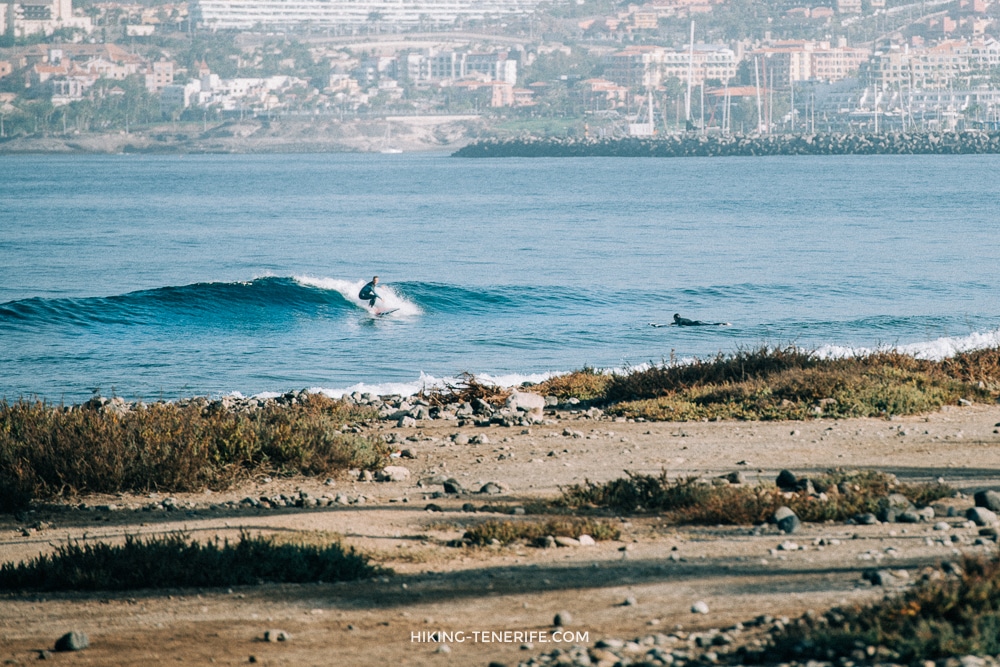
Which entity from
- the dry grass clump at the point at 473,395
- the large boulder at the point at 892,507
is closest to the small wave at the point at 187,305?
the dry grass clump at the point at 473,395

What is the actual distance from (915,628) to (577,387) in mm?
10081

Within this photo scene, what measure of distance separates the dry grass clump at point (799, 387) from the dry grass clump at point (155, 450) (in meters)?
3.84

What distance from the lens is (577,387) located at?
15125 millimetres

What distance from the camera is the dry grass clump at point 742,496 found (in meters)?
8.14

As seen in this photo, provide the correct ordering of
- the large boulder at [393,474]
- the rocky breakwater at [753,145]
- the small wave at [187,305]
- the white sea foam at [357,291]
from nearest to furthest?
the large boulder at [393,474] < the small wave at [187,305] < the white sea foam at [357,291] < the rocky breakwater at [753,145]

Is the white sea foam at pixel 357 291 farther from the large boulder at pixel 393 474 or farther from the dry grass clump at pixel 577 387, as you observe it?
the large boulder at pixel 393 474

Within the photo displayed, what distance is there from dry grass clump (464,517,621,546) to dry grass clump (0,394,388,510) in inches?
112

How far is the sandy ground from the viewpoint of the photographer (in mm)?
6047

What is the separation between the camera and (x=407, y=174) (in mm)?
128125

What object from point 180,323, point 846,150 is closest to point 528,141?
point 846,150

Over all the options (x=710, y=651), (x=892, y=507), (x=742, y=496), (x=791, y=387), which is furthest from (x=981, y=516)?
(x=791, y=387)

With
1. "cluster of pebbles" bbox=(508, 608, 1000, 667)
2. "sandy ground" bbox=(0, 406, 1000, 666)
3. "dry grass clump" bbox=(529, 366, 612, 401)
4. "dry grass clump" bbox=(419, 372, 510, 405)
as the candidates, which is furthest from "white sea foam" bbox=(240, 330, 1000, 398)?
"cluster of pebbles" bbox=(508, 608, 1000, 667)

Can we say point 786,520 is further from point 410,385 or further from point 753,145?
point 753,145

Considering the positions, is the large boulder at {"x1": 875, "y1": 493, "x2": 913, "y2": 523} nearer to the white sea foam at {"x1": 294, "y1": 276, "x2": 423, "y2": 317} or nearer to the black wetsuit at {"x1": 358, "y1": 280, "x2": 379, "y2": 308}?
the black wetsuit at {"x1": 358, "y1": 280, "x2": 379, "y2": 308}
